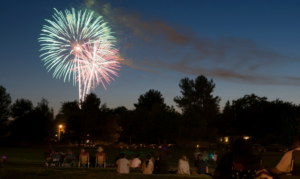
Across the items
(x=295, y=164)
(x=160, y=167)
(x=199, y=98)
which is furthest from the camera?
(x=199, y=98)

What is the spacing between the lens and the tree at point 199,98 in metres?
75.5

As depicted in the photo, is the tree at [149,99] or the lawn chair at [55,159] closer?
the lawn chair at [55,159]

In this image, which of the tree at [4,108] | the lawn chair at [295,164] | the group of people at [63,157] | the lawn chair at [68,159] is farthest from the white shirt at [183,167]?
the tree at [4,108]

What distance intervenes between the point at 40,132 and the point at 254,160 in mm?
61484

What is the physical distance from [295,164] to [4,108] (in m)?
68.4

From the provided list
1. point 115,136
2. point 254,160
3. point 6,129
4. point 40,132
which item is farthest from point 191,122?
point 254,160

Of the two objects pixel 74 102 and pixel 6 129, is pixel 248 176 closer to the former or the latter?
pixel 6 129

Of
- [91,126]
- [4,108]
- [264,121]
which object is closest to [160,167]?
[91,126]

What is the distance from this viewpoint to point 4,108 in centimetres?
6550

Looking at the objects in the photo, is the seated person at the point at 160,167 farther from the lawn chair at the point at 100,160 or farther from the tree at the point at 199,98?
the tree at the point at 199,98

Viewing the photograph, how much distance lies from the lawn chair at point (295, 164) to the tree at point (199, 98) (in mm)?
70825

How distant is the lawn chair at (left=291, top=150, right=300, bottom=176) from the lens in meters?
4.16

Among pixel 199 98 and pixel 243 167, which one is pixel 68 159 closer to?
pixel 243 167

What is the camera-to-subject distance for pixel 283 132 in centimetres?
5422
